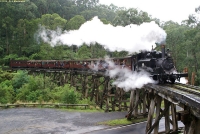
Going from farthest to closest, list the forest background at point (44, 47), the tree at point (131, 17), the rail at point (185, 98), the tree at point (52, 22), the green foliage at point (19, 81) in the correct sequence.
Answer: the tree at point (52, 22)
the tree at point (131, 17)
the green foliage at point (19, 81)
the forest background at point (44, 47)
the rail at point (185, 98)

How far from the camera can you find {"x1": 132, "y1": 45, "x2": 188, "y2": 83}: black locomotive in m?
11.4

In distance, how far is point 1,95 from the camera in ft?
77.2

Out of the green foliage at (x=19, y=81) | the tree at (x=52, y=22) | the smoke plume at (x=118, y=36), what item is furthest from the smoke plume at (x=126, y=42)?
the tree at (x=52, y=22)

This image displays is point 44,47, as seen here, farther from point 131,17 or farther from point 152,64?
point 152,64

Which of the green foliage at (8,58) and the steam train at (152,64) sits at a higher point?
the green foliage at (8,58)

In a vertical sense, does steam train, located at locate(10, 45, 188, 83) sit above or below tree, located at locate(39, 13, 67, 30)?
below

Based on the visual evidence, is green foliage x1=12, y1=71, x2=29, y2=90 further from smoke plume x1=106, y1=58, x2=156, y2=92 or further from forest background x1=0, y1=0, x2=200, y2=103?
smoke plume x1=106, y1=58, x2=156, y2=92

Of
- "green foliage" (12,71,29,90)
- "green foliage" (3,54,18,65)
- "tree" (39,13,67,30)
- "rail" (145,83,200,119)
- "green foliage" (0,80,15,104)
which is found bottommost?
"green foliage" (0,80,15,104)

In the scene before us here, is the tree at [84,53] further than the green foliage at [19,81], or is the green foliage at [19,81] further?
the tree at [84,53]

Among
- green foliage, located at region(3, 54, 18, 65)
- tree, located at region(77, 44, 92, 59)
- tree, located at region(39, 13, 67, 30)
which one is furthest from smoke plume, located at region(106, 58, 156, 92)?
green foliage, located at region(3, 54, 18, 65)

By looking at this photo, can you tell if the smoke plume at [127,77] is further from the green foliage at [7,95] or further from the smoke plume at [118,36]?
the green foliage at [7,95]

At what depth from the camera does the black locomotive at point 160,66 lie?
37.5 feet

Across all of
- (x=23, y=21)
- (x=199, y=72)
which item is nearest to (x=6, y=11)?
(x=23, y=21)

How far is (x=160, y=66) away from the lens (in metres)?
11.8
